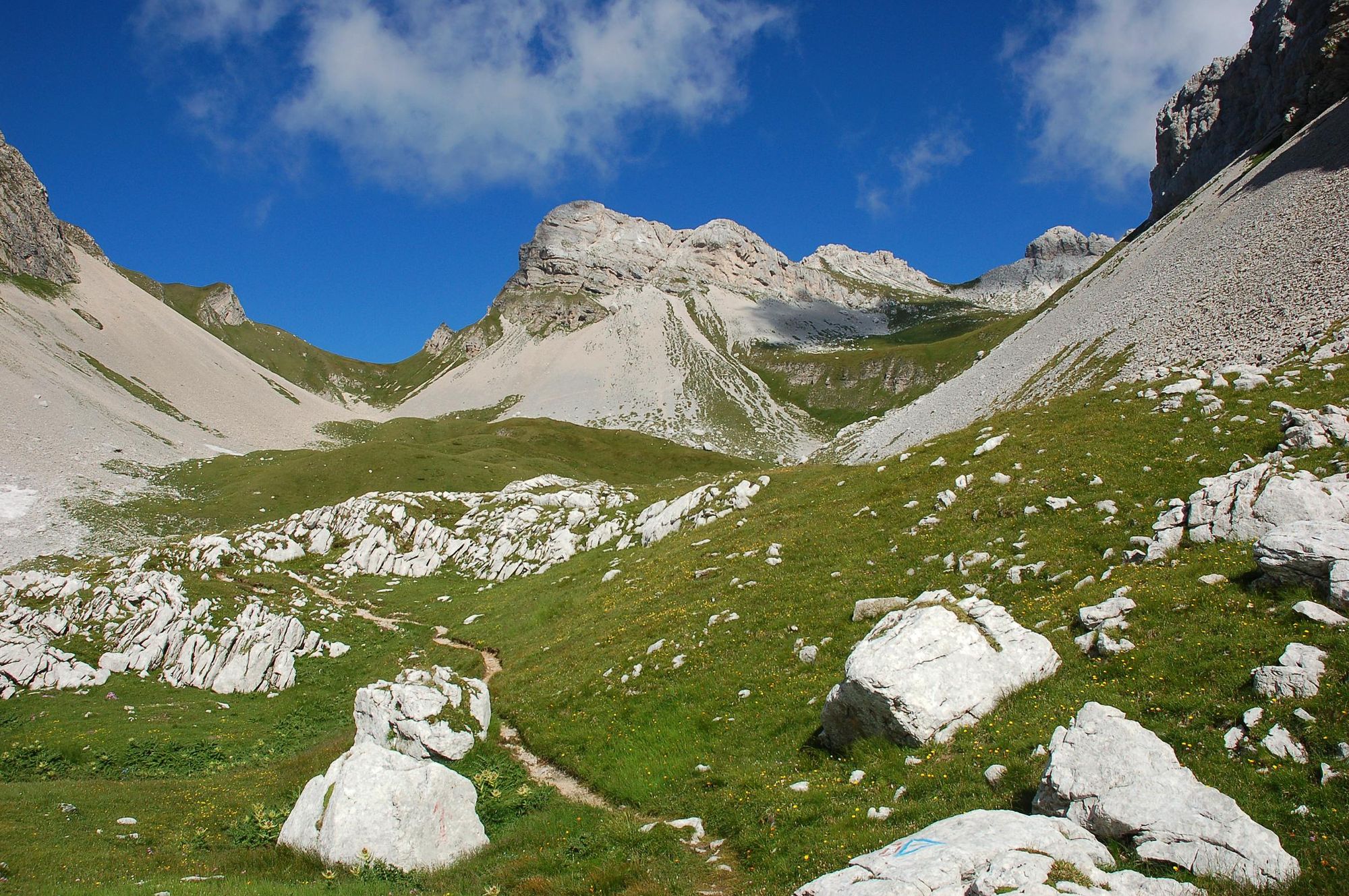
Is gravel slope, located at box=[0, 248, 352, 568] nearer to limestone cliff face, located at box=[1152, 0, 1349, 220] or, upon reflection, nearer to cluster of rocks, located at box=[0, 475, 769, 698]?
cluster of rocks, located at box=[0, 475, 769, 698]

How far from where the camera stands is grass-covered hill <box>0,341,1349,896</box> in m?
12.1

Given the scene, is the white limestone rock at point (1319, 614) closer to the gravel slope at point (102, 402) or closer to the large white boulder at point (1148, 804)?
the large white boulder at point (1148, 804)

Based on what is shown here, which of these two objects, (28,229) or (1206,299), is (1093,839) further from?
(28,229)

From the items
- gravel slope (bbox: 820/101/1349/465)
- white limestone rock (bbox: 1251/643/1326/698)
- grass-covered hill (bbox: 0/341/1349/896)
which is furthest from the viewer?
gravel slope (bbox: 820/101/1349/465)

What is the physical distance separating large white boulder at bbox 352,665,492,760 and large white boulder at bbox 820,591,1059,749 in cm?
1099

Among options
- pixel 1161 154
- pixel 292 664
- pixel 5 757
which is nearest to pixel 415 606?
pixel 292 664

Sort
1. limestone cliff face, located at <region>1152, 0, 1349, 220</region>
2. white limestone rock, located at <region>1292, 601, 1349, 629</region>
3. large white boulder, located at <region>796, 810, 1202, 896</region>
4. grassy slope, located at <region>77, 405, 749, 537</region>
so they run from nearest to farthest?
large white boulder, located at <region>796, 810, 1202, 896</region>, white limestone rock, located at <region>1292, 601, 1349, 629</region>, grassy slope, located at <region>77, 405, 749, 537</region>, limestone cliff face, located at <region>1152, 0, 1349, 220</region>

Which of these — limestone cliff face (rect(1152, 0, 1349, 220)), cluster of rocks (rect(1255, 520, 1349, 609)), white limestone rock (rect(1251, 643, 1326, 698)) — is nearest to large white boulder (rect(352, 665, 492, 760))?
white limestone rock (rect(1251, 643, 1326, 698))

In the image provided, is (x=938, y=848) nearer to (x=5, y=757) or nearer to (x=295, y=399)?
(x=5, y=757)

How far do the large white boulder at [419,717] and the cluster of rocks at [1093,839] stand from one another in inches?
533

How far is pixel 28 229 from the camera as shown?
160 m

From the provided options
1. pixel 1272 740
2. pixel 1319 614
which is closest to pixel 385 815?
pixel 1272 740

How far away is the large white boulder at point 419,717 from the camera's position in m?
18.8

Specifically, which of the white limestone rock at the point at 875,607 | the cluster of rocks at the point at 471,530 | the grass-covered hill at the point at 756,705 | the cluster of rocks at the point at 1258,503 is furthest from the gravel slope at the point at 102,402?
the cluster of rocks at the point at 1258,503
